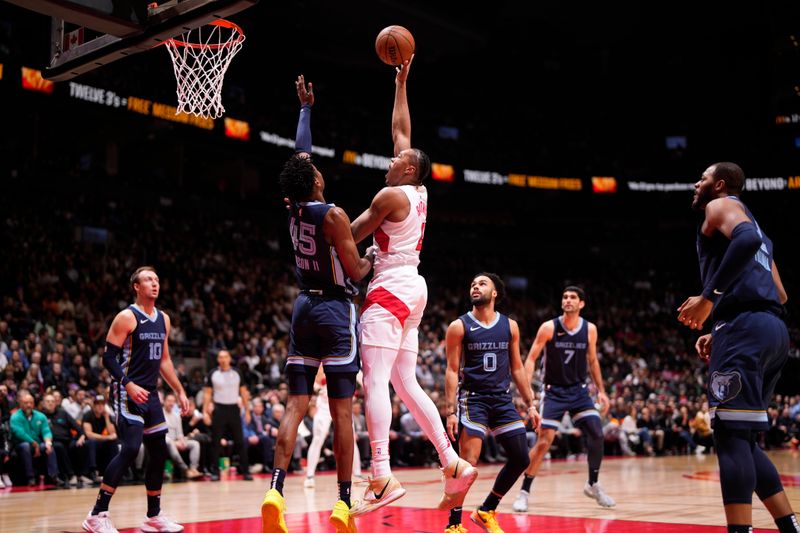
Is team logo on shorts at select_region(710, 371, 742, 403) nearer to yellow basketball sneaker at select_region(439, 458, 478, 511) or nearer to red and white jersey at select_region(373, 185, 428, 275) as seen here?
yellow basketball sneaker at select_region(439, 458, 478, 511)

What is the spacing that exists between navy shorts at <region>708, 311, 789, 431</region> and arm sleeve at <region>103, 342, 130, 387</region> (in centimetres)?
483

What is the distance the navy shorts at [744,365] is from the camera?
4.65 metres

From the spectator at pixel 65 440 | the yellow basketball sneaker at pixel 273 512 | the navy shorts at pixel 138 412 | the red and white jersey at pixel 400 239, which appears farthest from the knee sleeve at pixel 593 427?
the spectator at pixel 65 440

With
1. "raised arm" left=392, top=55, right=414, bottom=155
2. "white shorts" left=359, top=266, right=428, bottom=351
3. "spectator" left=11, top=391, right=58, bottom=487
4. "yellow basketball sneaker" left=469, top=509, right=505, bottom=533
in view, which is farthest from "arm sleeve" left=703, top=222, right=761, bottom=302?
"spectator" left=11, top=391, right=58, bottom=487

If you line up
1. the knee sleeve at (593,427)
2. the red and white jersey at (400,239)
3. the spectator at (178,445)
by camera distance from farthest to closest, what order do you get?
the spectator at (178,445)
the knee sleeve at (593,427)
the red and white jersey at (400,239)

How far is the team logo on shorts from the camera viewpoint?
184 inches

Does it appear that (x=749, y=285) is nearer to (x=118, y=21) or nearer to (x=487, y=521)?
(x=487, y=521)

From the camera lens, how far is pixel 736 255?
4.65 metres

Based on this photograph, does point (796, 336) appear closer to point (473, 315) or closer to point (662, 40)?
point (662, 40)

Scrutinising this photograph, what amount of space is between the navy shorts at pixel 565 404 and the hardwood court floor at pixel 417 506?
943mm

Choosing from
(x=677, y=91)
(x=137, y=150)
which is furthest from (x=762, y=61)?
(x=137, y=150)

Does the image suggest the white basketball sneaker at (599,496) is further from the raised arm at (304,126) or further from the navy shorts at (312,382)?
the raised arm at (304,126)

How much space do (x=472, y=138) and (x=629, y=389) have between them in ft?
42.0

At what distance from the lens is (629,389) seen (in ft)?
81.9
